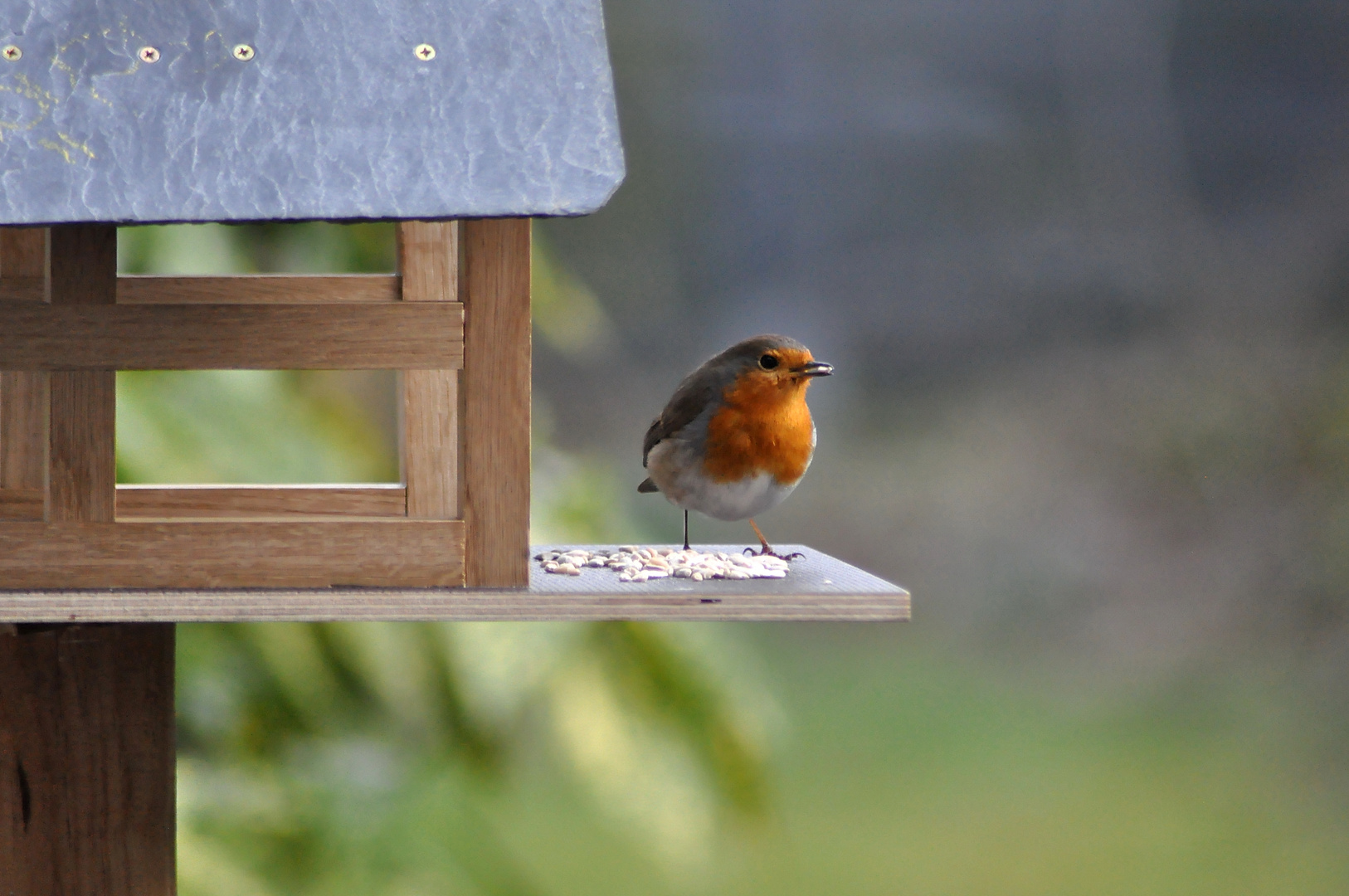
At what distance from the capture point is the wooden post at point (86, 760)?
5.49 feet

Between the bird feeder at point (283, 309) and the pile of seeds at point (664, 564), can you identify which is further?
the pile of seeds at point (664, 564)

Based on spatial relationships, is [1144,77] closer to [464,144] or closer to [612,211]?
[612,211]

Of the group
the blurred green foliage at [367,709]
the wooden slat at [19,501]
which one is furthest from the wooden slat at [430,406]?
the blurred green foliage at [367,709]

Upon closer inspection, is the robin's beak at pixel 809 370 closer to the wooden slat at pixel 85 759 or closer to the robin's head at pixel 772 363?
the robin's head at pixel 772 363

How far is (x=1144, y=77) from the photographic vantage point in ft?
19.8

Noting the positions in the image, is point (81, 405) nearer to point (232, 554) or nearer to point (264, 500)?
point (232, 554)

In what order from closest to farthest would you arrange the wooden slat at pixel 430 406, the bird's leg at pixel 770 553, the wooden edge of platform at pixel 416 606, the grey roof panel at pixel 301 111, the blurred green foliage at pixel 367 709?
1. the grey roof panel at pixel 301 111
2. the wooden edge of platform at pixel 416 606
3. the wooden slat at pixel 430 406
4. the bird's leg at pixel 770 553
5. the blurred green foliage at pixel 367 709

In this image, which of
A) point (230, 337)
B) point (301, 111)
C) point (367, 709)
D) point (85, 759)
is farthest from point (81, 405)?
point (367, 709)

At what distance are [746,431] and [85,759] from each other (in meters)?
0.84

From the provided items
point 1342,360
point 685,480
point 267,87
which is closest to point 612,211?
point 1342,360

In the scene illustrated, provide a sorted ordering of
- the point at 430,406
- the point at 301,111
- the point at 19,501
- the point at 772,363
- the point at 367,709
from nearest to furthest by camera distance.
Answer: the point at 301,111, the point at 430,406, the point at 772,363, the point at 19,501, the point at 367,709

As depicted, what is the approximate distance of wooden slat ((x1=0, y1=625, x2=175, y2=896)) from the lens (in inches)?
65.9

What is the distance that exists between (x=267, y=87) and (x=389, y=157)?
0.44 ft

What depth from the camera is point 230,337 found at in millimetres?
1453
